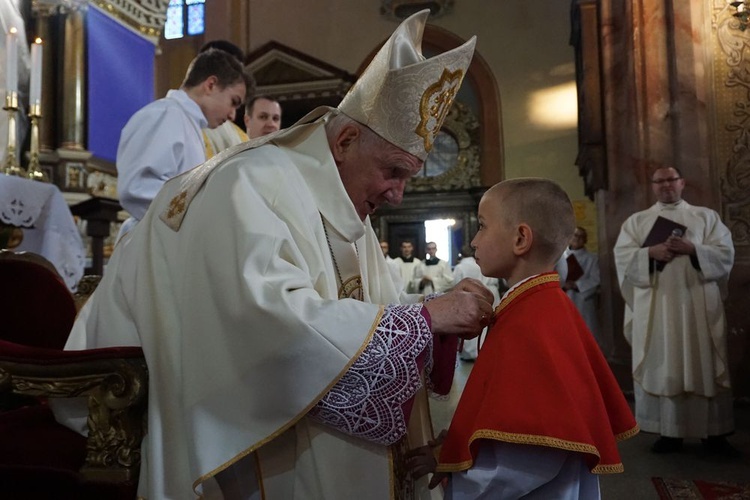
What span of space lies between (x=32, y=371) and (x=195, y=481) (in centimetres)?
54

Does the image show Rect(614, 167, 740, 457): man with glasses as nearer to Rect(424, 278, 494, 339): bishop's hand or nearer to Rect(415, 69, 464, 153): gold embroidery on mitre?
Rect(415, 69, 464, 153): gold embroidery on mitre

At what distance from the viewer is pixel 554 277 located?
1522 millimetres

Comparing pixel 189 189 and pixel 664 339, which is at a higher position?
pixel 189 189

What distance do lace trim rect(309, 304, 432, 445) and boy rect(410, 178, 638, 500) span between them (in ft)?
0.56

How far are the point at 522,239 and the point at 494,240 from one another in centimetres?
7

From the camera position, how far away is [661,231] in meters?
4.46

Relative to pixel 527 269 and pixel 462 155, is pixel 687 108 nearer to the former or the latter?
pixel 527 269

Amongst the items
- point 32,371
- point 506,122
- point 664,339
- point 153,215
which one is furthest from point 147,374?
point 506,122

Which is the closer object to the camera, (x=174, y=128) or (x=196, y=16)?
(x=174, y=128)

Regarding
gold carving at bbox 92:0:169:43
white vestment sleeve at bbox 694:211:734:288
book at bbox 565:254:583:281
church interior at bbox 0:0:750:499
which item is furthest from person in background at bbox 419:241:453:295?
white vestment sleeve at bbox 694:211:734:288

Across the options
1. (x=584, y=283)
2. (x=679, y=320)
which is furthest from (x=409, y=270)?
(x=679, y=320)

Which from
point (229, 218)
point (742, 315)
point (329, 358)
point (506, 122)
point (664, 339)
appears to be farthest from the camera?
point (506, 122)

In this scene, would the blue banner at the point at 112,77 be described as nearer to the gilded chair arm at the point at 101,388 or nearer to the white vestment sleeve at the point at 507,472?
the gilded chair arm at the point at 101,388

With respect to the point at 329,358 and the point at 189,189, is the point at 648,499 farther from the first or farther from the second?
the point at 189,189
